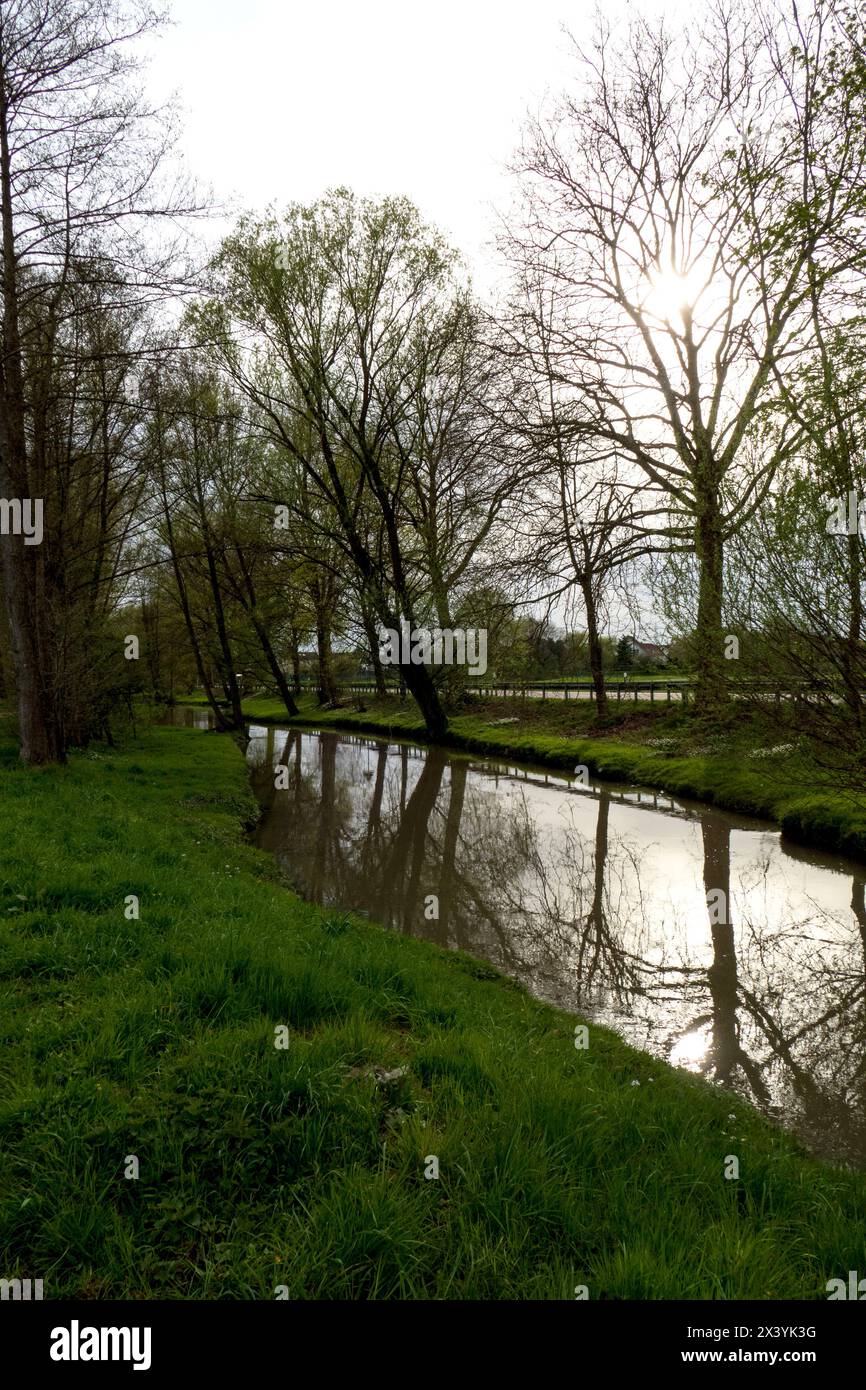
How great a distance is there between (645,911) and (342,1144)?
258 inches

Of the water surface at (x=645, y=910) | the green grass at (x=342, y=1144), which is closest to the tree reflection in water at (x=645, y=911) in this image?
the water surface at (x=645, y=910)

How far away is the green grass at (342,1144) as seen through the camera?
8.03ft

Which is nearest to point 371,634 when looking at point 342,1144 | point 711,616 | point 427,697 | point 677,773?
point 427,697

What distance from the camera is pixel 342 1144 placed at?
3033 millimetres

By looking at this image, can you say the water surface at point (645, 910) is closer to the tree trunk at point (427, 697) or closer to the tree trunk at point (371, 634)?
the tree trunk at point (371, 634)

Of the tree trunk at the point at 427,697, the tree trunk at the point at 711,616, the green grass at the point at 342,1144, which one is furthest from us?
the tree trunk at the point at 427,697

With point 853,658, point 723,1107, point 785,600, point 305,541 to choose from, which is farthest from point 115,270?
point 305,541

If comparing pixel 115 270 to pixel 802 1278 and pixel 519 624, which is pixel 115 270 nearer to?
pixel 519 624

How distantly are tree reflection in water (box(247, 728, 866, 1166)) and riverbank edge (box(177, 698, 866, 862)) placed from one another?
46 cm

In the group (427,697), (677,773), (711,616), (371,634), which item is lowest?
(677,773)

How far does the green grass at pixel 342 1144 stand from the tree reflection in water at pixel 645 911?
873mm

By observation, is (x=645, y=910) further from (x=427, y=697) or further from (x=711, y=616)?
(x=427, y=697)

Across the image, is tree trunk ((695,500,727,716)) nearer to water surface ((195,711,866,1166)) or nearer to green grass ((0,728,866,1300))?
water surface ((195,711,866,1166))
